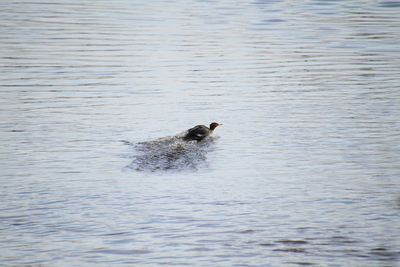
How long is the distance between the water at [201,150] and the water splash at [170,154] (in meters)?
0.05

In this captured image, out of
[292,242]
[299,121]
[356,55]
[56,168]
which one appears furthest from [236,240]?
[356,55]

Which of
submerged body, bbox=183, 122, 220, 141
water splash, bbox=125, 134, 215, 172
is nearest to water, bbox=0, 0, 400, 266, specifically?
water splash, bbox=125, 134, 215, 172

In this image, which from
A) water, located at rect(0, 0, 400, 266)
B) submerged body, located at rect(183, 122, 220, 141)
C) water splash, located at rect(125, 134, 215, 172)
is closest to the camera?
water, located at rect(0, 0, 400, 266)

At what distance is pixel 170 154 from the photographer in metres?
11.6

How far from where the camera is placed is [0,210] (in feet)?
28.7

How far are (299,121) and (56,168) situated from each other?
6.09 m

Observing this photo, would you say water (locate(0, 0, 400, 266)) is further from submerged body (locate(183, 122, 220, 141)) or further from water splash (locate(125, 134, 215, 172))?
submerged body (locate(183, 122, 220, 141))

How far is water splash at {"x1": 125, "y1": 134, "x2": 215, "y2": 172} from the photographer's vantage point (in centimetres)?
1109

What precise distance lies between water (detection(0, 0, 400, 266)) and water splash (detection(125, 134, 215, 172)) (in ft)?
0.16

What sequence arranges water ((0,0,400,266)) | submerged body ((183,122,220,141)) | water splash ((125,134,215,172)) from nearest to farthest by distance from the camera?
water ((0,0,400,266)) < water splash ((125,134,215,172)) < submerged body ((183,122,220,141))

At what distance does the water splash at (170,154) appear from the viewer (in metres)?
11.1

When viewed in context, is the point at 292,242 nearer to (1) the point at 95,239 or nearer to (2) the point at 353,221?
(2) the point at 353,221

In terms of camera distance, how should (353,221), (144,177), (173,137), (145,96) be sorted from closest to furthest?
(353,221) < (144,177) < (173,137) < (145,96)

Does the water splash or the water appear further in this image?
the water splash
